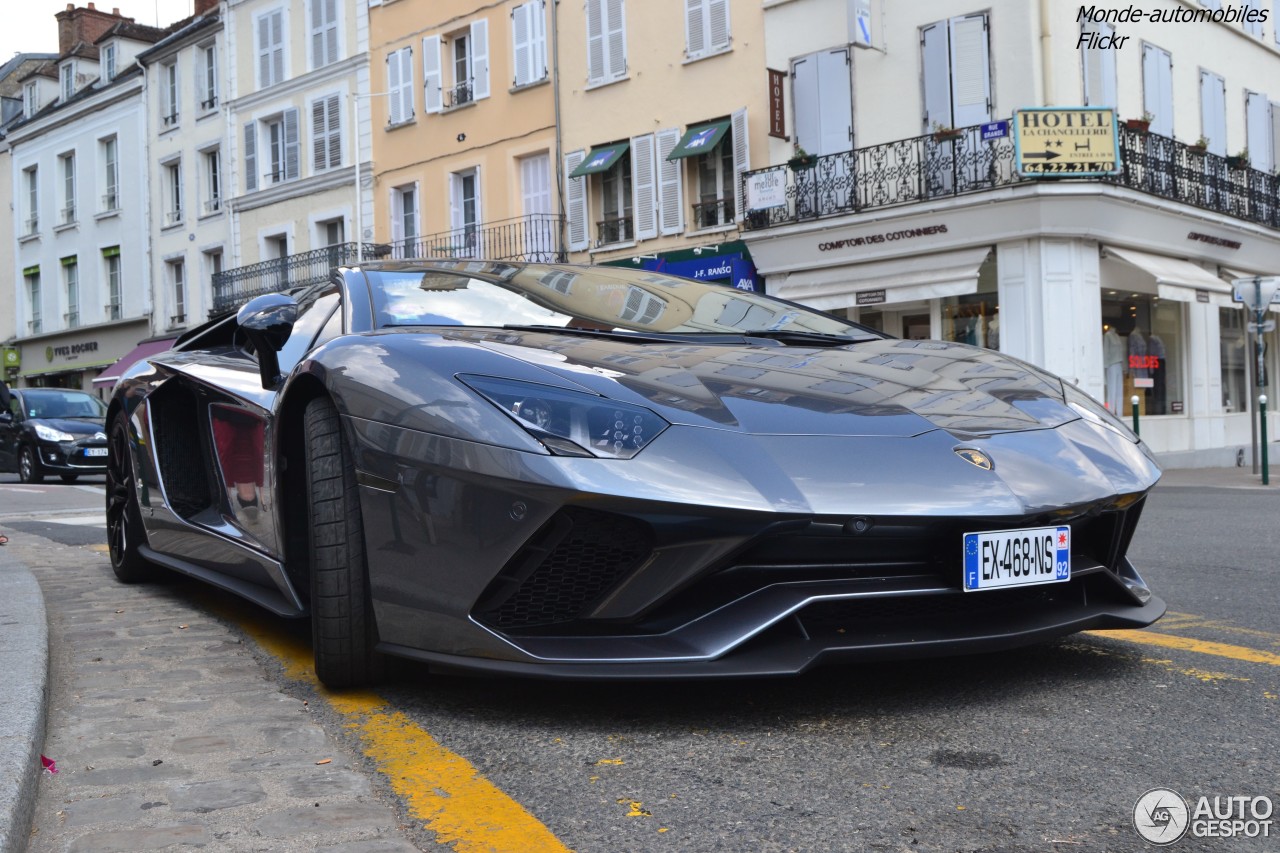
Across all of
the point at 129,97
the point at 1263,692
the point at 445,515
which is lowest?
the point at 1263,692

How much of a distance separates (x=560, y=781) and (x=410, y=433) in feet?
2.90

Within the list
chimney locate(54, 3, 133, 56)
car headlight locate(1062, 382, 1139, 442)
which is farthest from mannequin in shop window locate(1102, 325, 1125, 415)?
chimney locate(54, 3, 133, 56)

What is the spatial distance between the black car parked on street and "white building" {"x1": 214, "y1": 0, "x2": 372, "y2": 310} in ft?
31.3

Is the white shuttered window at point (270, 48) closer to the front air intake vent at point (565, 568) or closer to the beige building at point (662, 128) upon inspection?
the beige building at point (662, 128)

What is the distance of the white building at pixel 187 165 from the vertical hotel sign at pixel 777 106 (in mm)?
16391

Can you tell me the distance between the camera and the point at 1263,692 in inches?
116

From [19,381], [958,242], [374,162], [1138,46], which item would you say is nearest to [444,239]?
[374,162]

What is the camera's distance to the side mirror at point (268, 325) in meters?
3.69

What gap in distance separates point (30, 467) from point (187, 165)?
54.3 feet

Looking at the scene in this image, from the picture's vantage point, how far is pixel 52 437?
1697 centimetres

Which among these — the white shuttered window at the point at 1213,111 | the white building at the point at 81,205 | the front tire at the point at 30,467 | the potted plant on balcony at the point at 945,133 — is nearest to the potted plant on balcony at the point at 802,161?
the potted plant on balcony at the point at 945,133

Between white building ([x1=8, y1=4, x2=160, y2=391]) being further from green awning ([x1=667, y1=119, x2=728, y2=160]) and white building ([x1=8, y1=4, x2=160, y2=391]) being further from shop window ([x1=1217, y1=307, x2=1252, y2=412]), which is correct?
shop window ([x1=1217, y1=307, x2=1252, y2=412])

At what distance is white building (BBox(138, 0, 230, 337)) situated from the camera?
1217 inches

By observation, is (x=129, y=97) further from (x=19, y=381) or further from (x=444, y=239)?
(x=444, y=239)
